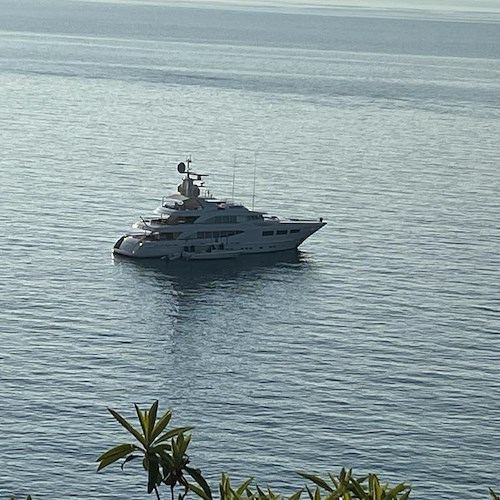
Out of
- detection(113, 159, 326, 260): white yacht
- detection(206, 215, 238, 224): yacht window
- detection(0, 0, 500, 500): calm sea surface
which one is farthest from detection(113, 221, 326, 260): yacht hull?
detection(0, 0, 500, 500): calm sea surface

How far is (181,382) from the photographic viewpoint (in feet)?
297

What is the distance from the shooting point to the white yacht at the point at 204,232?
125500 mm

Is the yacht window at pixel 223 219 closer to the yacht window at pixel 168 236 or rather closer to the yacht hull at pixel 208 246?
the yacht hull at pixel 208 246

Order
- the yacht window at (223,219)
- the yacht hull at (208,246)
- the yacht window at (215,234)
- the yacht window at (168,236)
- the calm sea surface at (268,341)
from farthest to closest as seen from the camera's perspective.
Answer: the yacht window at (223,219), the yacht window at (215,234), the yacht window at (168,236), the yacht hull at (208,246), the calm sea surface at (268,341)

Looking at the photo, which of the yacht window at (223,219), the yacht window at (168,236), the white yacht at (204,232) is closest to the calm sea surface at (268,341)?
the white yacht at (204,232)

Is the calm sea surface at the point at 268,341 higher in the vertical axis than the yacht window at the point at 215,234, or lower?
lower

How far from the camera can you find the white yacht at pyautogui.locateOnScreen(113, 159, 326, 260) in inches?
4941

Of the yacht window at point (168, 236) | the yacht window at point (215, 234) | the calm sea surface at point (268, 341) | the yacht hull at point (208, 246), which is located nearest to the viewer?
the calm sea surface at point (268, 341)

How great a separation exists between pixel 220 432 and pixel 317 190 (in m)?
83.1

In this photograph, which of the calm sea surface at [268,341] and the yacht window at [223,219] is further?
the yacht window at [223,219]

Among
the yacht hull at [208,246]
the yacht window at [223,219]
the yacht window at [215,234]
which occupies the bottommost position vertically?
the yacht hull at [208,246]

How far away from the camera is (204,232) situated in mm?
127812

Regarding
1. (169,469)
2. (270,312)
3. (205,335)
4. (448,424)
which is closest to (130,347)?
(205,335)

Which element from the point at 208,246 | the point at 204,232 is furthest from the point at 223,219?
the point at 208,246
